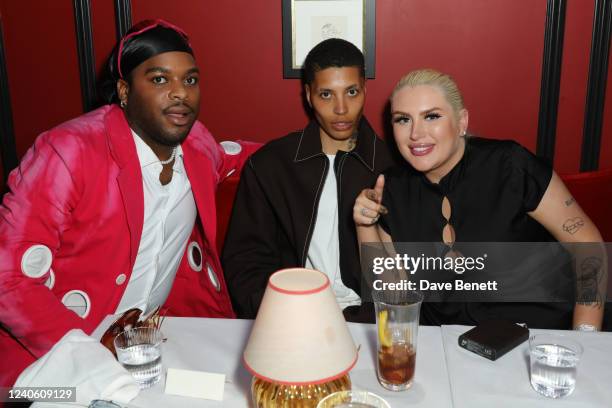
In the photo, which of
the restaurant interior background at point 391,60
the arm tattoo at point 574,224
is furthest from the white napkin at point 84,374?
the restaurant interior background at point 391,60

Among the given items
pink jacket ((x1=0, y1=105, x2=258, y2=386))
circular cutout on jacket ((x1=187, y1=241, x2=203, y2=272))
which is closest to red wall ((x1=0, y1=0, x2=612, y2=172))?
pink jacket ((x1=0, y1=105, x2=258, y2=386))

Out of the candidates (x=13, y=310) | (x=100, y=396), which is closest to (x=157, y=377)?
(x=100, y=396)

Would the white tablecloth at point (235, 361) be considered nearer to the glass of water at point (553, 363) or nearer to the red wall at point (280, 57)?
the glass of water at point (553, 363)

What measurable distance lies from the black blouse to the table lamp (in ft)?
3.74

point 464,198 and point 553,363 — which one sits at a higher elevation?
point 464,198

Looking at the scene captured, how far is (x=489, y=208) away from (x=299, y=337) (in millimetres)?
1296

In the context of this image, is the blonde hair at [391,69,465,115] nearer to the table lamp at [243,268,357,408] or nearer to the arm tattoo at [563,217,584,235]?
the arm tattoo at [563,217,584,235]

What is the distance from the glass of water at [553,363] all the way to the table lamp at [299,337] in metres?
0.48

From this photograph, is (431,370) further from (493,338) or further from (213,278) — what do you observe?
(213,278)

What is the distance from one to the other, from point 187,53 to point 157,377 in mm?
1345

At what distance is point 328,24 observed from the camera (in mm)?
2639

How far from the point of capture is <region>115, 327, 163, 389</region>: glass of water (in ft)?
4.47

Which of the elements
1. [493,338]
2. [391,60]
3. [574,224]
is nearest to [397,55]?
[391,60]

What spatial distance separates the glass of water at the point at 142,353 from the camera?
136cm
